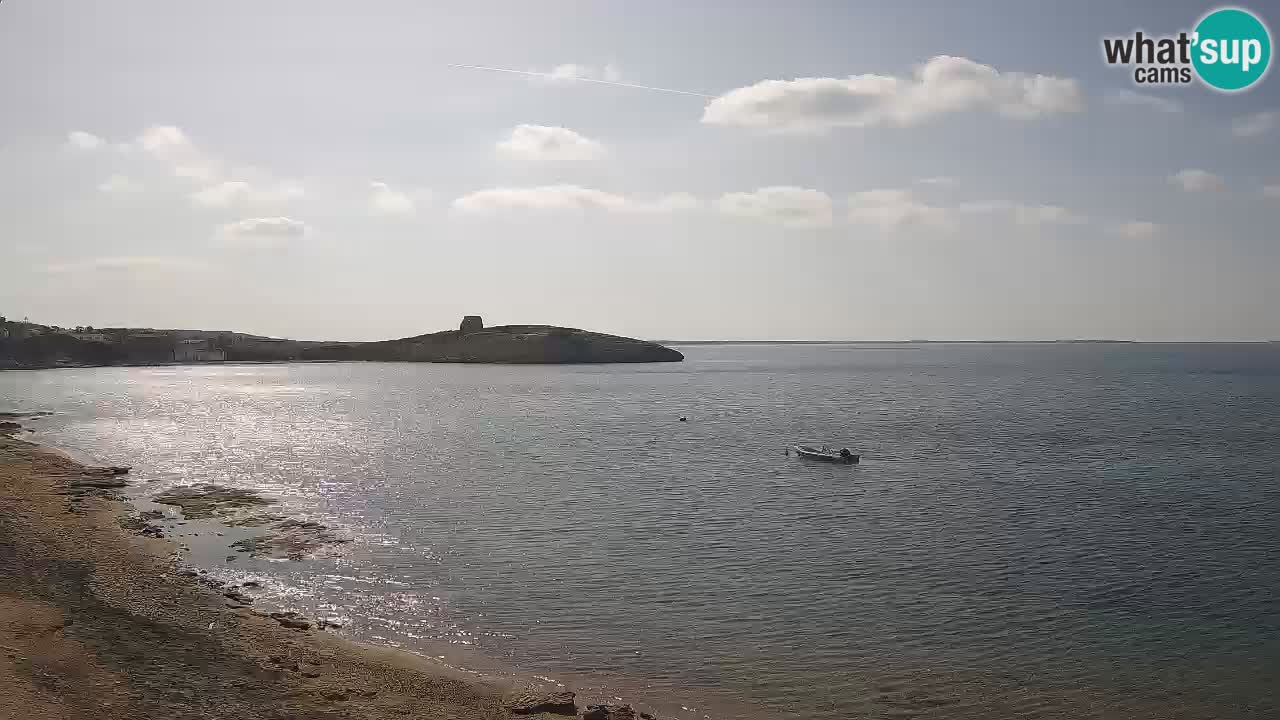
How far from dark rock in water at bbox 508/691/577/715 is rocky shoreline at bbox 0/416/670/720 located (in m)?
0.03

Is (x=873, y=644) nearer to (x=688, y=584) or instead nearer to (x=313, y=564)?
(x=688, y=584)

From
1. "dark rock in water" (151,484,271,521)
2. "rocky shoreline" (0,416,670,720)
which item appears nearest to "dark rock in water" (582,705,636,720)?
"rocky shoreline" (0,416,670,720)

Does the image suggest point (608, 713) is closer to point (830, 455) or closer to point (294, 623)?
point (294, 623)

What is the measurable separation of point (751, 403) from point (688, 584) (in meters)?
101

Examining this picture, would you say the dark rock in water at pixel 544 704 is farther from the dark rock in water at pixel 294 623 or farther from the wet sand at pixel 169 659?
the dark rock in water at pixel 294 623

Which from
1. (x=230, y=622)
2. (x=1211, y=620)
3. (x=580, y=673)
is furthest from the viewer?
(x=1211, y=620)

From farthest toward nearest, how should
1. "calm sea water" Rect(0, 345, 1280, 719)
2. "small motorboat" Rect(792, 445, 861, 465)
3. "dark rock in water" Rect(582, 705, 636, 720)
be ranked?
"small motorboat" Rect(792, 445, 861, 465)
"calm sea water" Rect(0, 345, 1280, 719)
"dark rock in water" Rect(582, 705, 636, 720)

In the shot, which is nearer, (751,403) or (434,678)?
(434,678)

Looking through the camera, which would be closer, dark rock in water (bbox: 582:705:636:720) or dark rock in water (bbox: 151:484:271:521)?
dark rock in water (bbox: 582:705:636:720)

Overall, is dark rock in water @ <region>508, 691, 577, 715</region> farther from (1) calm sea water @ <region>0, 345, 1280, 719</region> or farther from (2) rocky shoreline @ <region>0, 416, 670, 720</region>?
(1) calm sea water @ <region>0, 345, 1280, 719</region>

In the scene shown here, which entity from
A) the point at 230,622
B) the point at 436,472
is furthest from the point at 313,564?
the point at 436,472

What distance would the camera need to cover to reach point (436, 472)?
59312 mm

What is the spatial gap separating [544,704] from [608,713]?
169 centimetres

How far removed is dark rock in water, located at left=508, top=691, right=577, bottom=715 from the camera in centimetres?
1955
